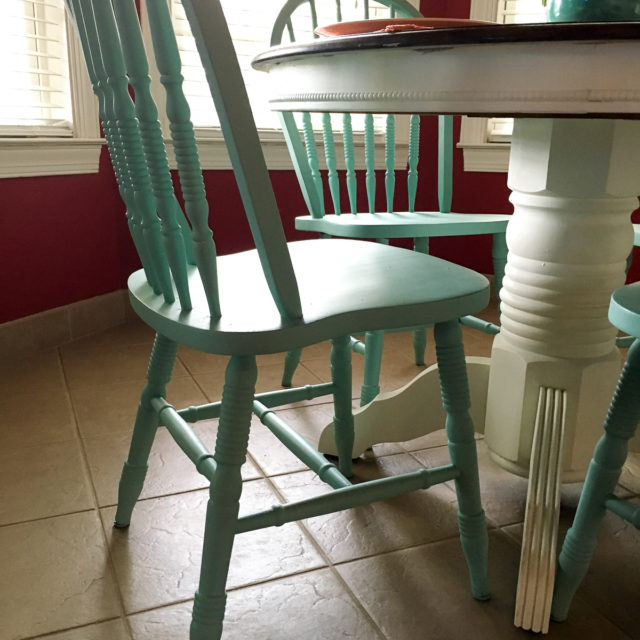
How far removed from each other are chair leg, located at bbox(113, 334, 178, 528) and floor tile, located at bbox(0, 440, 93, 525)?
0.51 feet

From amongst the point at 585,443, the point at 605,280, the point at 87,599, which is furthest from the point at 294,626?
the point at 605,280

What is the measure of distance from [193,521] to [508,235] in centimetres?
84

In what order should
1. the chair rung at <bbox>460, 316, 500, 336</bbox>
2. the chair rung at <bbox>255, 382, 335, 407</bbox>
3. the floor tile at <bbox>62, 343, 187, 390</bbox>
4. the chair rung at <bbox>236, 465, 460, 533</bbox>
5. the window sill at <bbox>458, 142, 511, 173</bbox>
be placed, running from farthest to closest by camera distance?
the window sill at <bbox>458, 142, 511, 173</bbox>, the floor tile at <bbox>62, 343, 187, 390</bbox>, the chair rung at <bbox>460, 316, 500, 336</bbox>, the chair rung at <bbox>255, 382, 335, 407</bbox>, the chair rung at <bbox>236, 465, 460, 533</bbox>

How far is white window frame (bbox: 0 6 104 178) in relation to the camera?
7.43 feet

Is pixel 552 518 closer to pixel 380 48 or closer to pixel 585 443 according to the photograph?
pixel 585 443

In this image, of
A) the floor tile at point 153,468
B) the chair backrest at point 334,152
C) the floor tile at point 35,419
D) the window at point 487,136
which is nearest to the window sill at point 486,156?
the window at point 487,136

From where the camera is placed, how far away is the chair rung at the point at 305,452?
1229 millimetres

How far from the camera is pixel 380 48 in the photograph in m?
0.89

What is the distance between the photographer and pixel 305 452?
4.21 feet

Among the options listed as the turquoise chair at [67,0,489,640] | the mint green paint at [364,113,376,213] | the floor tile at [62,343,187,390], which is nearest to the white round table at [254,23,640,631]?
the turquoise chair at [67,0,489,640]

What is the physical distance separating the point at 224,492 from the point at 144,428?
16.6 inches

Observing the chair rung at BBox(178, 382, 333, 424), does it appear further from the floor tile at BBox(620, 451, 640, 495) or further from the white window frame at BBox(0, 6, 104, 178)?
the white window frame at BBox(0, 6, 104, 178)

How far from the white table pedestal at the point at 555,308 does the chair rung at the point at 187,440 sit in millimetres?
535

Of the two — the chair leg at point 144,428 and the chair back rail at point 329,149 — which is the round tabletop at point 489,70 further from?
the chair back rail at point 329,149
